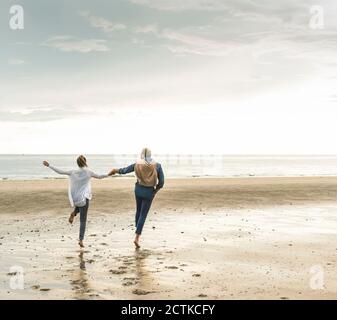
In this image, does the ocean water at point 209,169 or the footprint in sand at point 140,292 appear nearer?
the footprint in sand at point 140,292

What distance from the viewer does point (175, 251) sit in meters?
12.0

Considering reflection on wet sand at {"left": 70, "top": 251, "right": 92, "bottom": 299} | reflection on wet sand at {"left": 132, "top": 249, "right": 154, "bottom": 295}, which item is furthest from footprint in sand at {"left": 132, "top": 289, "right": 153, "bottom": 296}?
reflection on wet sand at {"left": 70, "top": 251, "right": 92, "bottom": 299}

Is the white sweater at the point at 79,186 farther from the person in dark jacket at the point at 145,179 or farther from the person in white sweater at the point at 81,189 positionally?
the person in dark jacket at the point at 145,179

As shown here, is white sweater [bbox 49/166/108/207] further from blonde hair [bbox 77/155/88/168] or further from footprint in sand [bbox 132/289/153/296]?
footprint in sand [bbox 132/289/153/296]

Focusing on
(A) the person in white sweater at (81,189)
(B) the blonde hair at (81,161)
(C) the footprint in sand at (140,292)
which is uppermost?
(B) the blonde hair at (81,161)

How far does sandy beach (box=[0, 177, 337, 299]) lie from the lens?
28.0 ft

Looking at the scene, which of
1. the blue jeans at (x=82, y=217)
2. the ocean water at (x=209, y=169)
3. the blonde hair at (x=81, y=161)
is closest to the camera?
the blue jeans at (x=82, y=217)

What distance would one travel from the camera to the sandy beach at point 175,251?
853 centimetres

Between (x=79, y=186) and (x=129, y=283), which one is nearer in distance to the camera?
(x=129, y=283)

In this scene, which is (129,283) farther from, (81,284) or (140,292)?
(81,284)

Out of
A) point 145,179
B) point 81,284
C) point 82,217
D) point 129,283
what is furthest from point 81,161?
point 129,283

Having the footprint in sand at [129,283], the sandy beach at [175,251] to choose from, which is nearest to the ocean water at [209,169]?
the sandy beach at [175,251]
